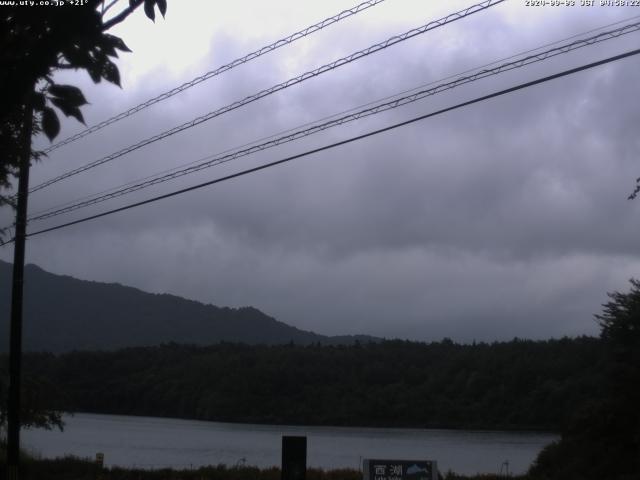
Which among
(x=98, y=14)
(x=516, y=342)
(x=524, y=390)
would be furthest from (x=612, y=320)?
(x=98, y=14)

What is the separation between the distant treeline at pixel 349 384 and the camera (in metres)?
37.8

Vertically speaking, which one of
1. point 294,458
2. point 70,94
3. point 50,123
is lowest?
point 294,458

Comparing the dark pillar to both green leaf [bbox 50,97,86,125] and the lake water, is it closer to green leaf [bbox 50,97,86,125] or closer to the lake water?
green leaf [bbox 50,97,86,125]

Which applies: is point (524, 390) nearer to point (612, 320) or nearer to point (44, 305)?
point (612, 320)

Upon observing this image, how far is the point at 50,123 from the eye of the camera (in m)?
5.68

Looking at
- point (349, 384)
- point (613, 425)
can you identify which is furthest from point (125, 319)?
point (613, 425)

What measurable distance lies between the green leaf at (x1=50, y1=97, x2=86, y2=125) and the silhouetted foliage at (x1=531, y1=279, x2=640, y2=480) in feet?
65.2

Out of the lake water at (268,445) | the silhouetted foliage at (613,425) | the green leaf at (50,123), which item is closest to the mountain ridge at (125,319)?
the lake water at (268,445)

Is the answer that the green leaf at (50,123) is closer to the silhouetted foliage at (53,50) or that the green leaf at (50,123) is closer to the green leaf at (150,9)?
the silhouetted foliage at (53,50)

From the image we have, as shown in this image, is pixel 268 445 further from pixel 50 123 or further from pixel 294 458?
pixel 50 123

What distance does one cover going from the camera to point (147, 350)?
4891cm

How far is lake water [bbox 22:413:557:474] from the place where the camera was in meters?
31.0

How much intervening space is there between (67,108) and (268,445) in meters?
34.0

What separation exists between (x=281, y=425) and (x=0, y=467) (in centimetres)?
2206
